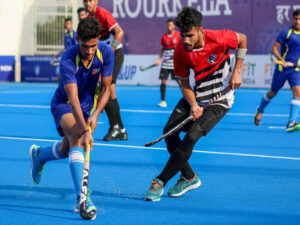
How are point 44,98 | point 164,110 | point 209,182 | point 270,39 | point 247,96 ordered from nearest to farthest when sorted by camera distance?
point 209,182, point 164,110, point 44,98, point 247,96, point 270,39

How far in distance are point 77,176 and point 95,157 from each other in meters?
2.56

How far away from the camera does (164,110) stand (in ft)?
42.5

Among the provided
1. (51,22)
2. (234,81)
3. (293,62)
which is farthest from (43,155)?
(51,22)

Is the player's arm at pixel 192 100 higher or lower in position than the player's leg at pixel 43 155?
higher

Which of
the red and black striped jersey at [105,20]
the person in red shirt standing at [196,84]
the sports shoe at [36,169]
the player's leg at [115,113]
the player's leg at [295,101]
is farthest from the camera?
the player's leg at [295,101]

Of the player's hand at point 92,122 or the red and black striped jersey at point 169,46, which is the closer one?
the player's hand at point 92,122

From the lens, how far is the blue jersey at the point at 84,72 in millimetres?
4477

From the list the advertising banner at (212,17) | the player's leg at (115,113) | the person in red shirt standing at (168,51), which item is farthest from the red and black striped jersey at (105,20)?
the advertising banner at (212,17)

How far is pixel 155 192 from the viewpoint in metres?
4.71

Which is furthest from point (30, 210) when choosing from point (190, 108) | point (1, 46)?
point (1, 46)

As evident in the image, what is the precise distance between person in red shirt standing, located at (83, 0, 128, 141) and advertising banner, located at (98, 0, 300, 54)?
605 inches

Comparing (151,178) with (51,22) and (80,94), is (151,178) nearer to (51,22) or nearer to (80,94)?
(80,94)

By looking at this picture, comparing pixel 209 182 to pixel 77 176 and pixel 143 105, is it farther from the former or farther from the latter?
pixel 143 105

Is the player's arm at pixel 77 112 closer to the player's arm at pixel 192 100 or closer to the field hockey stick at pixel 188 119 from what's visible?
the field hockey stick at pixel 188 119
